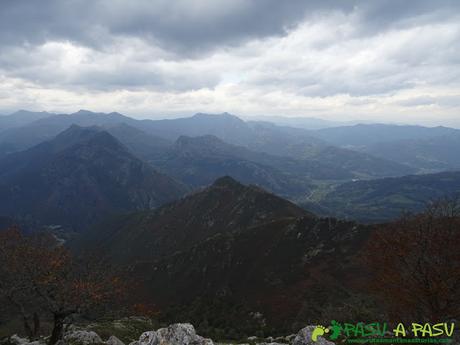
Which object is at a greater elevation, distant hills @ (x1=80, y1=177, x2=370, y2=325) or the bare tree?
the bare tree

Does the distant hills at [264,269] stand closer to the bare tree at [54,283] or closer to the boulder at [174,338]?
the bare tree at [54,283]

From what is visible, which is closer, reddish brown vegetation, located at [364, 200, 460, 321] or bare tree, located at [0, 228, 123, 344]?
reddish brown vegetation, located at [364, 200, 460, 321]

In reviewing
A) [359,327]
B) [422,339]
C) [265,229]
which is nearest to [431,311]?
[422,339]

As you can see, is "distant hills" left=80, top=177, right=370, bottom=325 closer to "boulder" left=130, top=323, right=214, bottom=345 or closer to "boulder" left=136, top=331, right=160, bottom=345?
"boulder" left=136, top=331, right=160, bottom=345

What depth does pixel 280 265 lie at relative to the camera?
370 ft

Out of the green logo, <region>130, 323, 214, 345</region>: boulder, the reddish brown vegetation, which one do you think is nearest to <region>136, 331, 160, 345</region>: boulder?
<region>130, 323, 214, 345</region>: boulder

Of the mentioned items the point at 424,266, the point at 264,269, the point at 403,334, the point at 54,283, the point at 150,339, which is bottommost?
the point at 264,269

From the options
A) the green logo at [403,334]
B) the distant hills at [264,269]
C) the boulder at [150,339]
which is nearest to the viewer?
the green logo at [403,334]

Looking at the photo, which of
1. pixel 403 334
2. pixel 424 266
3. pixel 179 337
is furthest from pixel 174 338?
pixel 424 266

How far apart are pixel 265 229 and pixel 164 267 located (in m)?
53.4

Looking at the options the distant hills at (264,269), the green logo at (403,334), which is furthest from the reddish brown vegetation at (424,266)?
the distant hills at (264,269)

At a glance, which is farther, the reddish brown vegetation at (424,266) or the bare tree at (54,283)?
the bare tree at (54,283)

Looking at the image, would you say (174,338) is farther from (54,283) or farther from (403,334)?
(54,283)

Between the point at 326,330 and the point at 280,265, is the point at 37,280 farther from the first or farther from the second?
the point at 280,265
